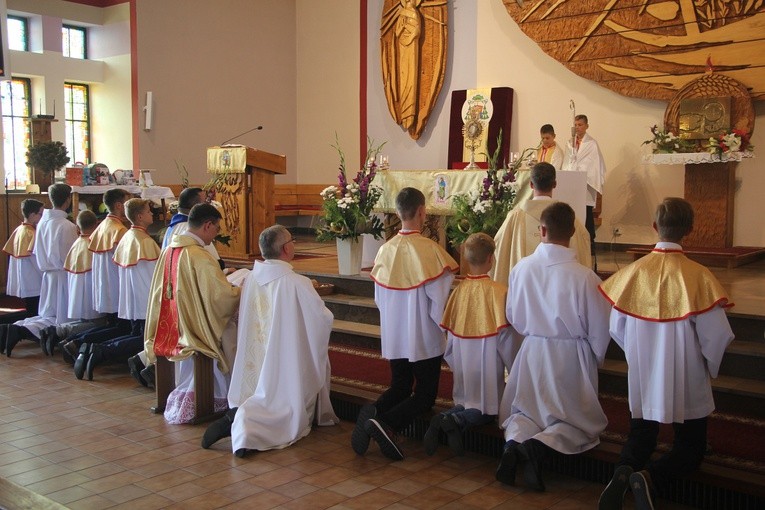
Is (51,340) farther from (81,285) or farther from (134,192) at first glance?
→ (134,192)

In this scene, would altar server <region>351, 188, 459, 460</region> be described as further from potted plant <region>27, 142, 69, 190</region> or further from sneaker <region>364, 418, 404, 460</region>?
potted plant <region>27, 142, 69, 190</region>

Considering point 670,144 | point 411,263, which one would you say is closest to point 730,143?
point 670,144

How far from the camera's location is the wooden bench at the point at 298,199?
13.6m

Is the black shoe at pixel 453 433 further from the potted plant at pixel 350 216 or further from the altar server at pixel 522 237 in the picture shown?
the potted plant at pixel 350 216

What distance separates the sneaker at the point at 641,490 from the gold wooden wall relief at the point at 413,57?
924cm

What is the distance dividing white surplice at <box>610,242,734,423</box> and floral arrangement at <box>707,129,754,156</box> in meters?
5.17

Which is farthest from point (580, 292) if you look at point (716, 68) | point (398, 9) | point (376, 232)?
point (398, 9)

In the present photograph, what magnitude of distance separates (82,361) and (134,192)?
4509mm

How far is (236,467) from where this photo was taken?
451 cm

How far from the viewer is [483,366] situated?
457cm

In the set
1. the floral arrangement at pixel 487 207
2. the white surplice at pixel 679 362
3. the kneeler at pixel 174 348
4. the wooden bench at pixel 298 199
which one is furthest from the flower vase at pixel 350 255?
the wooden bench at pixel 298 199

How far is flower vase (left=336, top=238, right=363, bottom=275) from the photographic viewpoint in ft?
24.8

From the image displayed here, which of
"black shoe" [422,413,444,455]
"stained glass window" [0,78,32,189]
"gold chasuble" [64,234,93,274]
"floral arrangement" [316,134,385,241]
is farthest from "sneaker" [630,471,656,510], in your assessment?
"stained glass window" [0,78,32,189]

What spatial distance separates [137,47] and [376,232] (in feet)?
20.1
